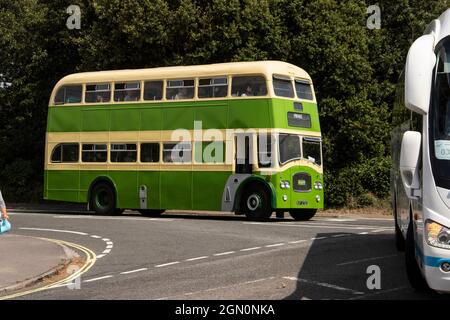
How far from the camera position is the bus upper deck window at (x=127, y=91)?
85.0 feet

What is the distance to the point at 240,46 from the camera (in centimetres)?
3119

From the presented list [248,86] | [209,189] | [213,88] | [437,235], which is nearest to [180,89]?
[213,88]

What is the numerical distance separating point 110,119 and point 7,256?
12.5m

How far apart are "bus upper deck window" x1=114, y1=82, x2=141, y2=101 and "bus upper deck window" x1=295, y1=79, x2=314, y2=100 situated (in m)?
5.42

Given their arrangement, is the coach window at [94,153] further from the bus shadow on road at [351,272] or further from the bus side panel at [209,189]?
the bus shadow on road at [351,272]

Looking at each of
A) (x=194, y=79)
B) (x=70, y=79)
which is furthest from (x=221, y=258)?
(x=70, y=79)

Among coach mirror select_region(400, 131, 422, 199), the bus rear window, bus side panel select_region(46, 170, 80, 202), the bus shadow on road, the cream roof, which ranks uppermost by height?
the cream roof

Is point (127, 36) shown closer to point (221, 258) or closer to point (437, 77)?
point (221, 258)

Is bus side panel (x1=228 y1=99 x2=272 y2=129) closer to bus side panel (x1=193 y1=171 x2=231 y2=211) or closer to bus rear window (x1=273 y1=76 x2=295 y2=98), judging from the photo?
bus rear window (x1=273 y1=76 x2=295 y2=98)

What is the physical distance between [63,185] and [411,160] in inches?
814

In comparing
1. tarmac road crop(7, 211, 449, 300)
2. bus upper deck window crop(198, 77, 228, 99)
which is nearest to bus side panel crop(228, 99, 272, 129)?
bus upper deck window crop(198, 77, 228, 99)

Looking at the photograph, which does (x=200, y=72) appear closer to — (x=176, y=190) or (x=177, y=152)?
(x=177, y=152)

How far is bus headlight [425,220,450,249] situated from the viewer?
315 inches

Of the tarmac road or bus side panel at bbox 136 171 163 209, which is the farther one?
bus side panel at bbox 136 171 163 209
